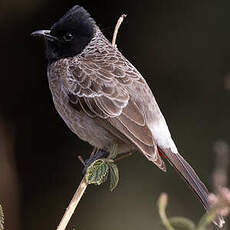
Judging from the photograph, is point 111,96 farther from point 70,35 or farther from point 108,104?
point 70,35

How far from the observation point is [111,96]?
3.71 metres

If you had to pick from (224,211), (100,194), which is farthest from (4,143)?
(224,211)

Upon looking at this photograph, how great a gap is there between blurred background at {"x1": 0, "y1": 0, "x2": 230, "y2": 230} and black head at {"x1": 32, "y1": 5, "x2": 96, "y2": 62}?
6.40 ft

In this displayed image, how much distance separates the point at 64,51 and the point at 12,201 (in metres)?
2.69

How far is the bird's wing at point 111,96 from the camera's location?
3.54m

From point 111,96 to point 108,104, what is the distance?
57mm

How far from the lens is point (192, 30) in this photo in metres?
6.10

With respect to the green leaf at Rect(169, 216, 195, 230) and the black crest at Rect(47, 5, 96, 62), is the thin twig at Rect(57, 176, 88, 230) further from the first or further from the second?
the black crest at Rect(47, 5, 96, 62)

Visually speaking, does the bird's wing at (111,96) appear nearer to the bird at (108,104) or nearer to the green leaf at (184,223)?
the bird at (108,104)

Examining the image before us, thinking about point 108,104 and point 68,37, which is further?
point 68,37

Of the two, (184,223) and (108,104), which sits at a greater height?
(184,223)

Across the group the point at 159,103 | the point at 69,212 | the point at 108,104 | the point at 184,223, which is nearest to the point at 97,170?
the point at 69,212

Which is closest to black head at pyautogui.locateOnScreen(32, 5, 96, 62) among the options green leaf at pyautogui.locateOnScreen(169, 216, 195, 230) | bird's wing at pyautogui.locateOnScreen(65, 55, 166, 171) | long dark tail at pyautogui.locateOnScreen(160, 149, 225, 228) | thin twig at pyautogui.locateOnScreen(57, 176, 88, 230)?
bird's wing at pyautogui.locateOnScreen(65, 55, 166, 171)

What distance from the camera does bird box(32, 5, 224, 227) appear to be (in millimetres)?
3580
